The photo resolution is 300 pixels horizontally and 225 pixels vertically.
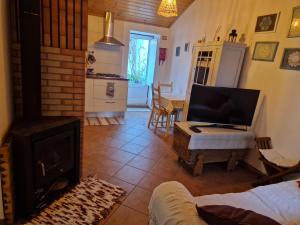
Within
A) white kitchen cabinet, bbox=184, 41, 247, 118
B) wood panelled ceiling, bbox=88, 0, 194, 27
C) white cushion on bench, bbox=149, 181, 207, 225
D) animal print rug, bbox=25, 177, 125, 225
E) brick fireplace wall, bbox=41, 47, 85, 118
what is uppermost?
wood panelled ceiling, bbox=88, 0, 194, 27

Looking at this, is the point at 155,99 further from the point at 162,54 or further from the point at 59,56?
the point at 59,56

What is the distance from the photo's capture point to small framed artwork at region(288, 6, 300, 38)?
2311 mm

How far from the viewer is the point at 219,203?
1315 mm

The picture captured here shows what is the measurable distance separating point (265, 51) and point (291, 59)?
397 mm

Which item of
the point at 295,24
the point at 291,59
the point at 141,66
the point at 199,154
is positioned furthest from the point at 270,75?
the point at 141,66

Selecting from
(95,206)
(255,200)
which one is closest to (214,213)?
(255,200)

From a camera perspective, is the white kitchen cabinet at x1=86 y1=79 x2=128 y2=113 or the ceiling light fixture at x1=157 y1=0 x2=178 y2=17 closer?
the ceiling light fixture at x1=157 y1=0 x2=178 y2=17

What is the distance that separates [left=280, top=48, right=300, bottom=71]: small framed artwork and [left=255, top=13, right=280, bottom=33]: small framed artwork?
15.4 inches

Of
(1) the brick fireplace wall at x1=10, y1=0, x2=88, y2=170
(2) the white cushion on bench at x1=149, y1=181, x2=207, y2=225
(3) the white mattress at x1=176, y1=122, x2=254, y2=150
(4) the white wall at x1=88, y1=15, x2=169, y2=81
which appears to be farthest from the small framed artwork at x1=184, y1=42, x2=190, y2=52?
(2) the white cushion on bench at x1=149, y1=181, x2=207, y2=225

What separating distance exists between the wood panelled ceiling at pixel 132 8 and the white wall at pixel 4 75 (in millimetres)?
2945

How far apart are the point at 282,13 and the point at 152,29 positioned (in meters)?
3.30

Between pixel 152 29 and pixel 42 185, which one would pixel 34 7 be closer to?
pixel 42 185

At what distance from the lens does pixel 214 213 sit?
0.98m

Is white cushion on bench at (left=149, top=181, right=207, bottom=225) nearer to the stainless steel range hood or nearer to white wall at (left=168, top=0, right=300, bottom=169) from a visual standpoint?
white wall at (left=168, top=0, right=300, bottom=169)
